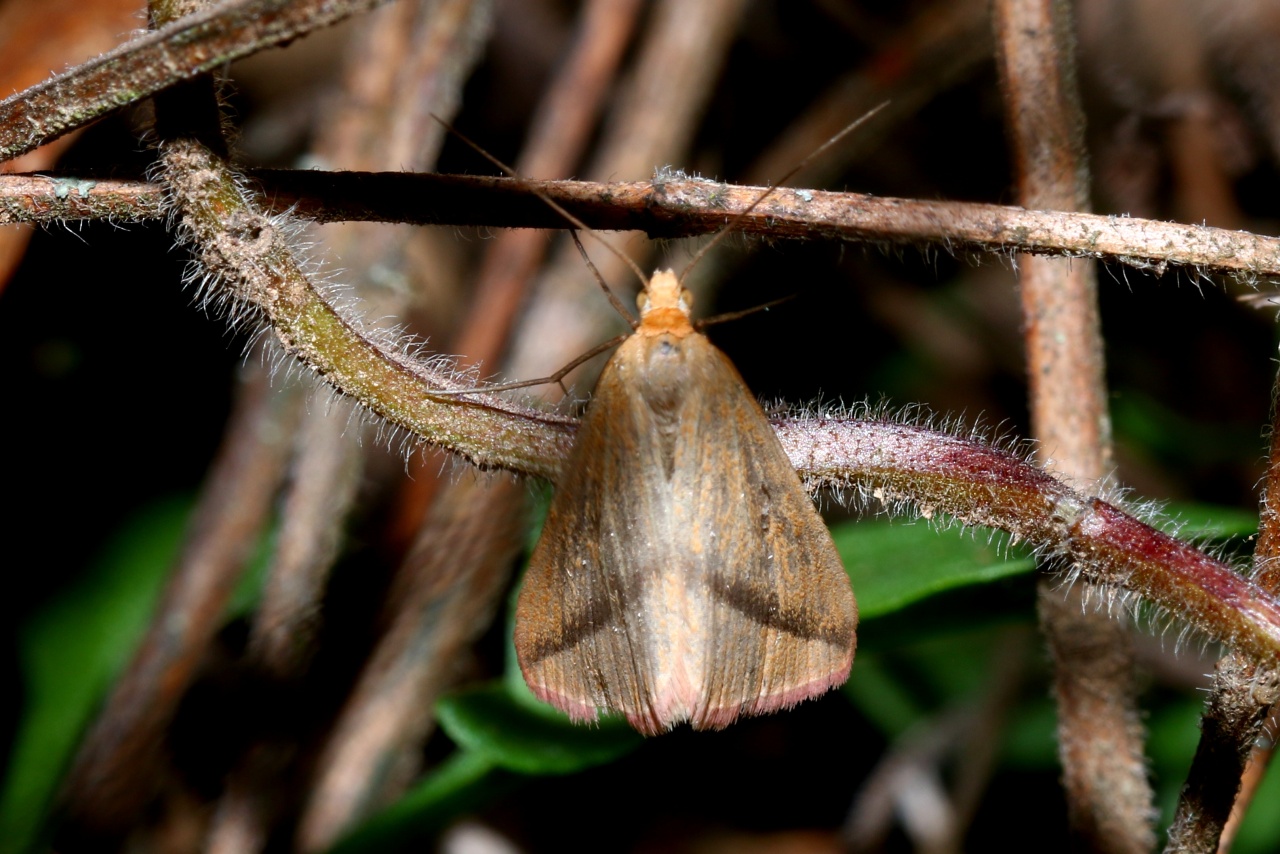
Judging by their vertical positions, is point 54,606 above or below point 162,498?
below

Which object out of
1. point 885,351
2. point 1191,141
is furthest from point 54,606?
point 1191,141

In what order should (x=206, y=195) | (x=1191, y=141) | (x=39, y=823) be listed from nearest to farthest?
(x=206, y=195) < (x=39, y=823) < (x=1191, y=141)

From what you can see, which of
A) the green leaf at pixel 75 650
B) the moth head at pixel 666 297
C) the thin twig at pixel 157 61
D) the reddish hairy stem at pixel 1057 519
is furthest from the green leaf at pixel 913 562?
the green leaf at pixel 75 650

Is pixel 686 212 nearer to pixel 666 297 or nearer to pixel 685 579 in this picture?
pixel 666 297

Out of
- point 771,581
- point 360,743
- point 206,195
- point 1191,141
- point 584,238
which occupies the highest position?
point 1191,141

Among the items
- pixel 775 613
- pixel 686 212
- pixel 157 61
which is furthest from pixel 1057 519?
pixel 157 61

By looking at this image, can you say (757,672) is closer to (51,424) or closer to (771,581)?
(771,581)

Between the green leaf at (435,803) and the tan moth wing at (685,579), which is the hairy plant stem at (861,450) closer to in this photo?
the tan moth wing at (685,579)

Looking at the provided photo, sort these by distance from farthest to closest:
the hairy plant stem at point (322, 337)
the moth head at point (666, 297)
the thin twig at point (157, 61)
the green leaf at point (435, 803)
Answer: the green leaf at point (435, 803), the moth head at point (666, 297), the hairy plant stem at point (322, 337), the thin twig at point (157, 61)
